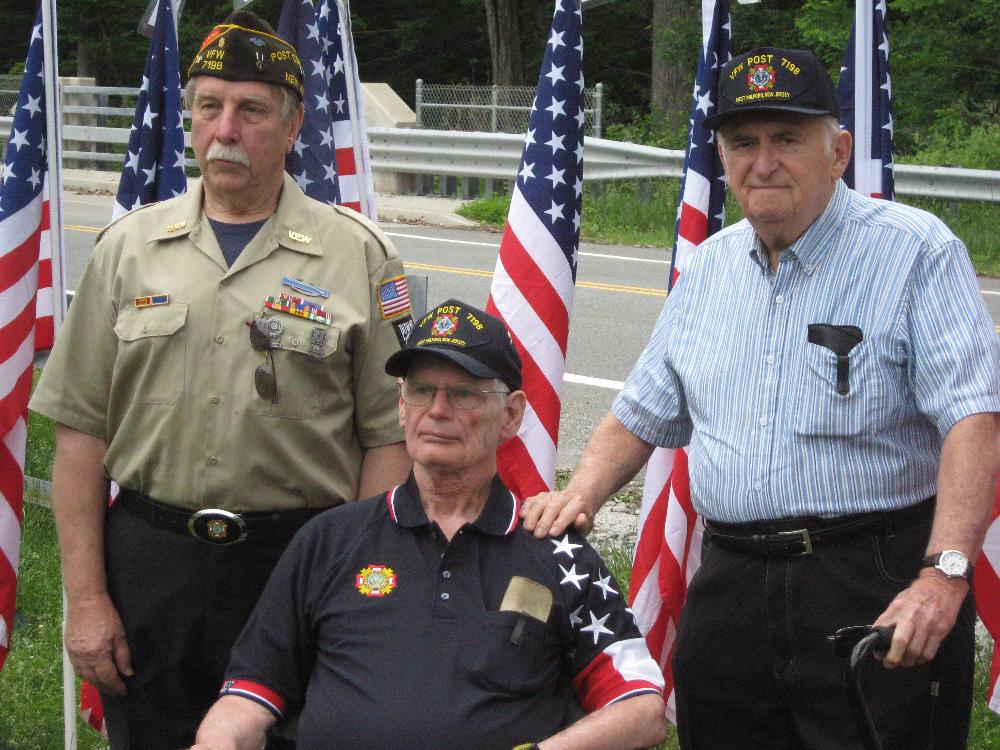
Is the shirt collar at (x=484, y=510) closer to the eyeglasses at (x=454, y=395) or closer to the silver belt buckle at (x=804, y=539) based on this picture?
the eyeglasses at (x=454, y=395)

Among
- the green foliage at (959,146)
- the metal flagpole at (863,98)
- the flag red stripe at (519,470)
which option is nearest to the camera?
the flag red stripe at (519,470)

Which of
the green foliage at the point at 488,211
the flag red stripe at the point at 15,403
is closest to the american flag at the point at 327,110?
the flag red stripe at the point at 15,403

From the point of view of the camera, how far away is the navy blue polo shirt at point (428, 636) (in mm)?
2975

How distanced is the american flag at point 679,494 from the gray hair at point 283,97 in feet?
4.92

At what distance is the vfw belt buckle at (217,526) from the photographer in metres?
3.47

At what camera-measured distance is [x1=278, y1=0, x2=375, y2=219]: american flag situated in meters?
5.05

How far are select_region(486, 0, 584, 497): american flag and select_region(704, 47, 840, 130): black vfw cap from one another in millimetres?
1221

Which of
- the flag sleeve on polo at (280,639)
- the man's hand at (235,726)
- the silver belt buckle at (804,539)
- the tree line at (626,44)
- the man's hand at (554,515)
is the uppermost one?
the tree line at (626,44)

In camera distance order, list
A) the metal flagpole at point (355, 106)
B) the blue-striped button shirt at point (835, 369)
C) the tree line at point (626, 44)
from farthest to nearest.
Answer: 1. the tree line at point (626, 44)
2. the metal flagpole at point (355, 106)
3. the blue-striped button shirt at point (835, 369)

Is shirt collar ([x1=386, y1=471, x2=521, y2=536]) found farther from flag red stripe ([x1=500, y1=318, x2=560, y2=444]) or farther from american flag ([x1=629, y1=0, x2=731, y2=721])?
american flag ([x1=629, y1=0, x2=731, y2=721])

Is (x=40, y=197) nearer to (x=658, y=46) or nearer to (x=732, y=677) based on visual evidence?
(x=732, y=677)

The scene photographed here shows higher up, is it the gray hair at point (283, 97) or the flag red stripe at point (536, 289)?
the gray hair at point (283, 97)

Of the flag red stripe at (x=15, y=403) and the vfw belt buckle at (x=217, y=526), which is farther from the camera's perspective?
the flag red stripe at (x=15, y=403)

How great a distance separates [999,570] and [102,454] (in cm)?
276
